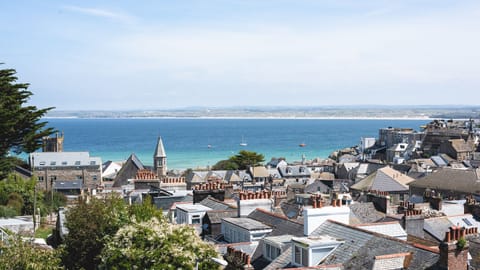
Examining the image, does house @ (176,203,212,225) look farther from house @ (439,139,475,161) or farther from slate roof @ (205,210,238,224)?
house @ (439,139,475,161)

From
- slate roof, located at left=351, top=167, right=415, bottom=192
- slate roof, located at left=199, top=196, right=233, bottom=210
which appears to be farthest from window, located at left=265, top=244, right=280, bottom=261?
slate roof, located at left=351, top=167, right=415, bottom=192

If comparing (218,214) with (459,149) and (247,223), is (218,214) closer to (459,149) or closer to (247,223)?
(247,223)

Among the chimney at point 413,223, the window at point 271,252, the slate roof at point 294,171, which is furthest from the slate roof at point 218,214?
the slate roof at point 294,171

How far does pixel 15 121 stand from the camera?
34.0 metres

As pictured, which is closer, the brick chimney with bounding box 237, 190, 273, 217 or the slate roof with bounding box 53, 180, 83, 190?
the brick chimney with bounding box 237, 190, 273, 217

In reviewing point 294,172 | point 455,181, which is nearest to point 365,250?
point 455,181

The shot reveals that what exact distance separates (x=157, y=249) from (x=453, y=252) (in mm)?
8894

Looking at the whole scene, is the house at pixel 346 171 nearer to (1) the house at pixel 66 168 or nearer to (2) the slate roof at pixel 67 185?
(1) the house at pixel 66 168

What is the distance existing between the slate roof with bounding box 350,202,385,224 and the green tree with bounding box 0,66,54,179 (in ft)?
60.2

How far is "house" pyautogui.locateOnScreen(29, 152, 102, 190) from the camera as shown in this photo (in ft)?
264

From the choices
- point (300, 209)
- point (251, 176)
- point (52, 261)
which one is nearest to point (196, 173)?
point (251, 176)

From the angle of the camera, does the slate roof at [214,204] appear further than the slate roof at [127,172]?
No

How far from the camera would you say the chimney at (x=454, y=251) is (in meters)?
17.3

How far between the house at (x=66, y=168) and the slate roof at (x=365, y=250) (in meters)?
63.2
